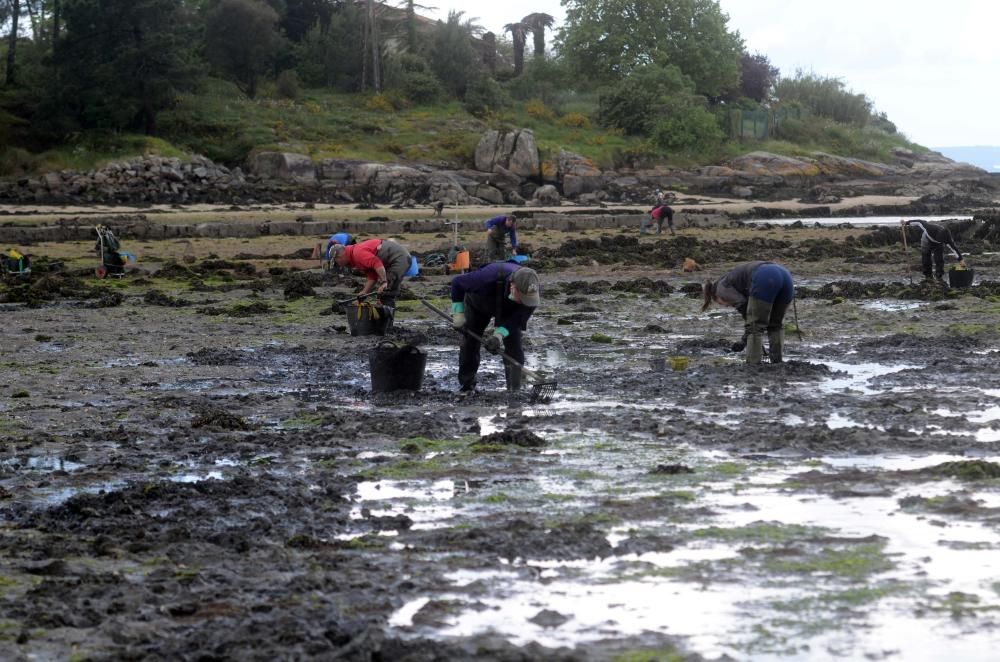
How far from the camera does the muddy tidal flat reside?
614cm

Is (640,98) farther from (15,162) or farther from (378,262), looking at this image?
(378,262)

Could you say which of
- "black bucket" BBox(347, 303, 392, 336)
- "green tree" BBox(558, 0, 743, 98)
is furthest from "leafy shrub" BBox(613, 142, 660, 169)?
"black bucket" BBox(347, 303, 392, 336)

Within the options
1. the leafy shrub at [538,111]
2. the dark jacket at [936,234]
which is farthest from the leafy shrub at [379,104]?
the dark jacket at [936,234]

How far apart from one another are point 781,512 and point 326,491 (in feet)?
9.31

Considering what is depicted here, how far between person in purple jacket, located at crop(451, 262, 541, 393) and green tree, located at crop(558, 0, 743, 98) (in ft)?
206

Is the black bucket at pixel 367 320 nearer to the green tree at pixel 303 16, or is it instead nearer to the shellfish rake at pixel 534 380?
the shellfish rake at pixel 534 380

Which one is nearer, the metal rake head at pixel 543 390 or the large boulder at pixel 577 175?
the metal rake head at pixel 543 390

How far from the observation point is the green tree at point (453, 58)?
69438 mm

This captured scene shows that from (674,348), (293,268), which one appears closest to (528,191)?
(293,268)

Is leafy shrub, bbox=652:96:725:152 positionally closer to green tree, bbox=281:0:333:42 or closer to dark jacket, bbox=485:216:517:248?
green tree, bbox=281:0:333:42

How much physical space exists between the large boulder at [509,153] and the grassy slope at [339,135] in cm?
77

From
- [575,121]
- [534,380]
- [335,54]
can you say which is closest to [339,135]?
[335,54]

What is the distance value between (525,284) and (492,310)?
0.68 meters

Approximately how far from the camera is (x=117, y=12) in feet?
173
